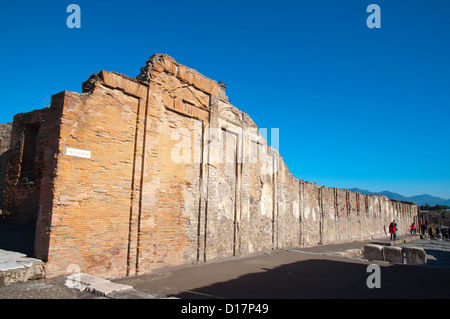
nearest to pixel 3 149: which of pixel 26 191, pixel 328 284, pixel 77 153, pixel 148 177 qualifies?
pixel 26 191

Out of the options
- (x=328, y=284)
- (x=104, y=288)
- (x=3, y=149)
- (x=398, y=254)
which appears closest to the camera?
(x=104, y=288)

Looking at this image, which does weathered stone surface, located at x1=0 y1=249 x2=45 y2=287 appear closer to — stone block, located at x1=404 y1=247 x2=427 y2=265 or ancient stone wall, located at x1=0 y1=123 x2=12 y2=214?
ancient stone wall, located at x1=0 y1=123 x2=12 y2=214

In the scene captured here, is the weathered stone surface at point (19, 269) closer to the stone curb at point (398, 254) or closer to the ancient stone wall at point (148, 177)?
the ancient stone wall at point (148, 177)

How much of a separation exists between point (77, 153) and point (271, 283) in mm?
4640

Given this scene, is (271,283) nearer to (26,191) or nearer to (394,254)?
(394,254)

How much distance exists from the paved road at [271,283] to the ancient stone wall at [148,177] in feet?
2.17

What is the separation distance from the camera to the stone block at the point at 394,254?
9766mm

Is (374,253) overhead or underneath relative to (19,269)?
underneath

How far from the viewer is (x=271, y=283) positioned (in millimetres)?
5934

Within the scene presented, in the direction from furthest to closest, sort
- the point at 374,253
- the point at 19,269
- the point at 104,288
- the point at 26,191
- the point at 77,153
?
the point at 374,253 → the point at 26,191 → the point at 77,153 → the point at 19,269 → the point at 104,288

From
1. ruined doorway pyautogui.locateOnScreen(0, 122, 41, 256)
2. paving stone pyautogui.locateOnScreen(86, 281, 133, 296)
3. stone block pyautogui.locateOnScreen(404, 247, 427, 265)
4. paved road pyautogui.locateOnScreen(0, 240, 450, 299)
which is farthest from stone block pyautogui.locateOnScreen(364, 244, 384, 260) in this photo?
ruined doorway pyautogui.locateOnScreen(0, 122, 41, 256)

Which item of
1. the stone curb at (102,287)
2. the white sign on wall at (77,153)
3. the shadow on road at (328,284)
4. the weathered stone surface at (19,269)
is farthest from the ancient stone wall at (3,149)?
the shadow on road at (328,284)

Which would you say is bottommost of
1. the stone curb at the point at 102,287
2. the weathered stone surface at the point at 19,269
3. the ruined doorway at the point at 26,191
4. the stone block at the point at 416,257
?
the stone block at the point at 416,257
